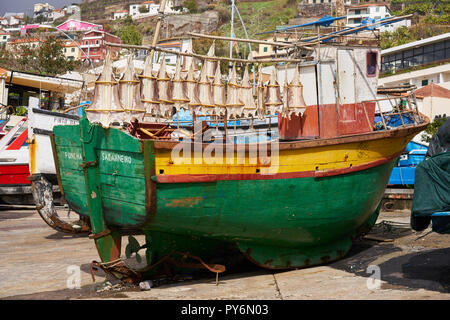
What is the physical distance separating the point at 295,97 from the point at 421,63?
118ft

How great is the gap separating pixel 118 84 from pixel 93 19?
133 meters

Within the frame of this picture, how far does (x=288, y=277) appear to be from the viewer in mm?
8664

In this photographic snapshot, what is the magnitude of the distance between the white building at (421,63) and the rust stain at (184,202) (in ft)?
109

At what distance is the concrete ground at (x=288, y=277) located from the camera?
730 centimetres

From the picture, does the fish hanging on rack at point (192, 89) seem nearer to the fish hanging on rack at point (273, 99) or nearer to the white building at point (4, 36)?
the fish hanging on rack at point (273, 99)

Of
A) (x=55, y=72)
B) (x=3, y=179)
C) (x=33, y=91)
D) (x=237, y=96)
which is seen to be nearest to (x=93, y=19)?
(x=55, y=72)

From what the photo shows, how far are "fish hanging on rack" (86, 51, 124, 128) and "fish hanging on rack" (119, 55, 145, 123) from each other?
10 centimetres

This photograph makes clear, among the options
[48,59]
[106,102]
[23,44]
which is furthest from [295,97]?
[23,44]

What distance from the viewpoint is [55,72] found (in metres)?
42.3

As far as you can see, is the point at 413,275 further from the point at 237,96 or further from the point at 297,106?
the point at 237,96

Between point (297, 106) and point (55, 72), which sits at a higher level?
point (55, 72)

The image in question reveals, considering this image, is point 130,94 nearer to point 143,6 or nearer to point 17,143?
point 17,143

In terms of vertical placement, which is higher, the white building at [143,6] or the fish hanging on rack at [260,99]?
the white building at [143,6]

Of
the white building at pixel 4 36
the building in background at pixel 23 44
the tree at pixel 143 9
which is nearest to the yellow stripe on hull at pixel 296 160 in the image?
the building in background at pixel 23 44
